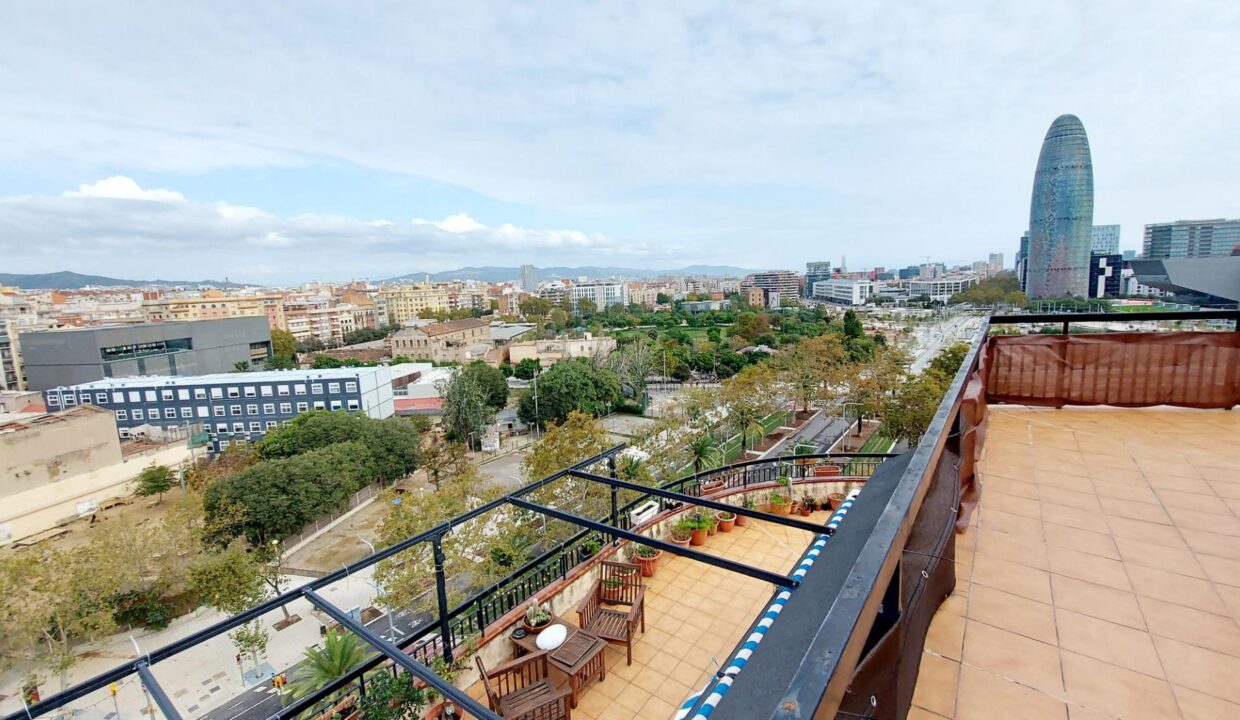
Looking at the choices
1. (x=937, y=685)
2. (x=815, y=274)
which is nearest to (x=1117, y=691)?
(x=937, y=685)

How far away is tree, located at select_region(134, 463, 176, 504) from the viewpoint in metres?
20.5

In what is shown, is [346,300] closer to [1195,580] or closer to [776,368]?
[776,368]

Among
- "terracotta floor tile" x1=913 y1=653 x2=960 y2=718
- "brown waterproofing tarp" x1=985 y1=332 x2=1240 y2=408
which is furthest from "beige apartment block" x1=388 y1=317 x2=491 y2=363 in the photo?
"terracotta floor tile" x1=913 y1=653 x2=960 y2=718

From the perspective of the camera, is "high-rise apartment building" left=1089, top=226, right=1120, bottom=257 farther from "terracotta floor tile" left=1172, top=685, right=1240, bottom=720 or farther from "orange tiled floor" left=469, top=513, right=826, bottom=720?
"terracotta floor tile" left=1172, top=685, right=1240, bottom=720

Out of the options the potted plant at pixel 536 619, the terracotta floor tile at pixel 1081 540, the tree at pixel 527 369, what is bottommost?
the tree at pixel 527 369

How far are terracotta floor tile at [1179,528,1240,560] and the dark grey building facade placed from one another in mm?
52753

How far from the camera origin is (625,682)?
12.6ft

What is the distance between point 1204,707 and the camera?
1.33 metres

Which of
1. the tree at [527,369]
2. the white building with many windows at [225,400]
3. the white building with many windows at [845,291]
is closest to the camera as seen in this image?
the white building with many windows at [225,400]

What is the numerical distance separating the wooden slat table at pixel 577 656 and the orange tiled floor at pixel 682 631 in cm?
13

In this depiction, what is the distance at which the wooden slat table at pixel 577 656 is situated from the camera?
3.56 metres

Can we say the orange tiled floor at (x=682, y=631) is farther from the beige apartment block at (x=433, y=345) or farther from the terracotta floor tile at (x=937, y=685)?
the beige apartment block at (x=433, y=345)

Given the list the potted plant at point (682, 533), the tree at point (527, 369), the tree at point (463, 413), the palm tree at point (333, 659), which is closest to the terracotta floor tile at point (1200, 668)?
the potted plant at point (682, 533)

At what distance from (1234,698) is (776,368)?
82.7 feet
